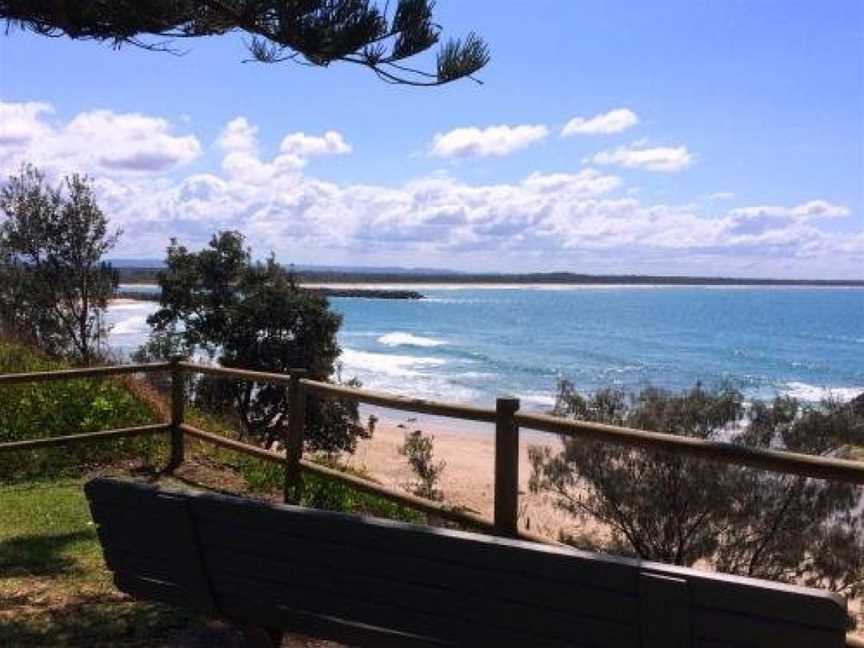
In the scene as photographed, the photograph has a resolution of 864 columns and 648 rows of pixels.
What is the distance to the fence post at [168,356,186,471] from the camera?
859 cm

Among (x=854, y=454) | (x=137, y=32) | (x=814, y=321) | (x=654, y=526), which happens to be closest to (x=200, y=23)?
(x=137, y=32)

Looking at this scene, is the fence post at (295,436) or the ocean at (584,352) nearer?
the fence post at (295,436)

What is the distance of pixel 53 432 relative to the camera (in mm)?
9797

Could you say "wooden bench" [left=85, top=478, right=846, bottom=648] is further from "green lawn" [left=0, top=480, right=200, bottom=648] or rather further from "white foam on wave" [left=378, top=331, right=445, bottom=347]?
"white foam on wave" [left=378, top=331, right=445, bottom=347]

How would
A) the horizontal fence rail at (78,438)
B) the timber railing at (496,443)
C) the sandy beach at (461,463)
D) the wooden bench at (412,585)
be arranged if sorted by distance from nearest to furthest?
the wooden bench at (412,585) → the timber railing at (496,443) → the horizontal fence rail at (78,438) → the sandy beach at (461,463)

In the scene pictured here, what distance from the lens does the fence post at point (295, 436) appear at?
23.2ft

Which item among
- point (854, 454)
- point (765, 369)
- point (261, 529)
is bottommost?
point (765, 369)

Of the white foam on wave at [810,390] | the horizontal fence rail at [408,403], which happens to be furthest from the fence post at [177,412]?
the white foam on wave at [810,390]

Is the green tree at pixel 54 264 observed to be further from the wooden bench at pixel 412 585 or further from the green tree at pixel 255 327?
the wooden bench at pixel 412 585

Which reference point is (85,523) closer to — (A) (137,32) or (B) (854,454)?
(A) (137,32)

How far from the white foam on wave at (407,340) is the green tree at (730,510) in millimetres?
69024

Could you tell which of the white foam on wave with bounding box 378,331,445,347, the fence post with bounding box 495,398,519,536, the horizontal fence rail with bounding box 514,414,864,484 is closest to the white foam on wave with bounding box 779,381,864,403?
the white foam on wave with bounding box 378,331,445,347

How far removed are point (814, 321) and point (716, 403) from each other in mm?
130854

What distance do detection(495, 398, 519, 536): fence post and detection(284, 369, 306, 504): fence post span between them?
7.47 ft
